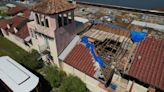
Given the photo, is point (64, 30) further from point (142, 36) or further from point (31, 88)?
point (142, 36)

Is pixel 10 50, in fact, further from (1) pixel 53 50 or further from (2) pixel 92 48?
(2) pixel 92 48

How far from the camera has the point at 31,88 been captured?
15.5 meters

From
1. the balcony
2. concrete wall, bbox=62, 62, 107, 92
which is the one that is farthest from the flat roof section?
concrete wall, bbox=62, 62, 107, 92

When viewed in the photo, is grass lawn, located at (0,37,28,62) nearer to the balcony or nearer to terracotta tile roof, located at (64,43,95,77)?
the balcony

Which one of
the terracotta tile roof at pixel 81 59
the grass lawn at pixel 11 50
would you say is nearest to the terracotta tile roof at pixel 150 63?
the terracotta tile roof at pixel 81 59

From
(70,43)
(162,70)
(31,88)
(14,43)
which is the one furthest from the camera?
(14,43)

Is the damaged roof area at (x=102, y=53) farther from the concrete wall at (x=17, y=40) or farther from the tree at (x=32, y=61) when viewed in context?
the concrete wall at (x=17, y=40)

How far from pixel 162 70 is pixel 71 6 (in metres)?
12.9

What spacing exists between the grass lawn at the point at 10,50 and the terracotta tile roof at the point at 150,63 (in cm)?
2012

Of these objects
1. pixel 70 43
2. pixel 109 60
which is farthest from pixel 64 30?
pixel 109 60

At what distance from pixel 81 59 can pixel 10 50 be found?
1739cm

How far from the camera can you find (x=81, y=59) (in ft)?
62.2

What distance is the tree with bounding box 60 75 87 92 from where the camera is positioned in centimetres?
1733

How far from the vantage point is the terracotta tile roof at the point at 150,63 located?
14.3 metres
